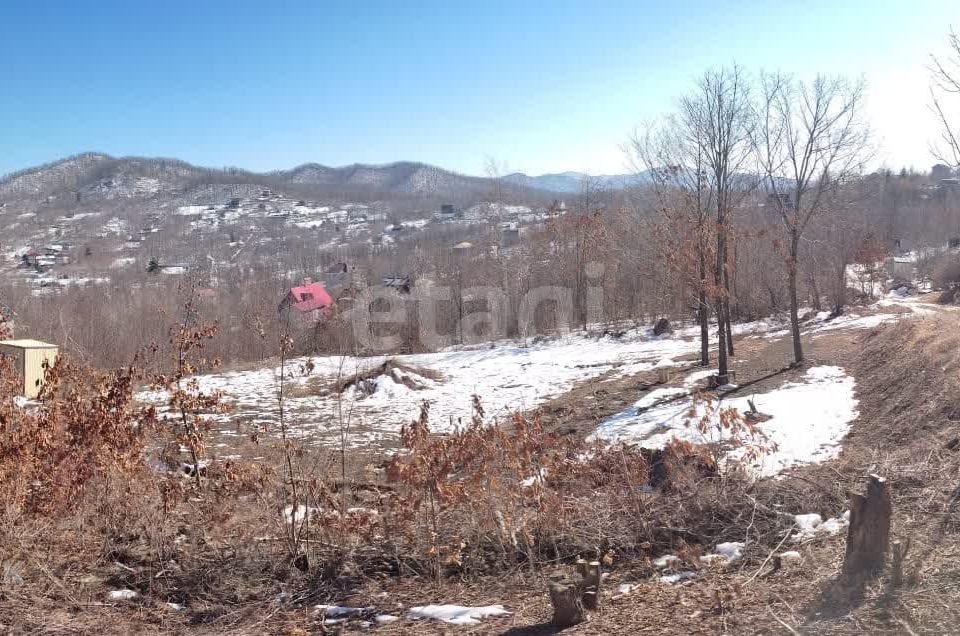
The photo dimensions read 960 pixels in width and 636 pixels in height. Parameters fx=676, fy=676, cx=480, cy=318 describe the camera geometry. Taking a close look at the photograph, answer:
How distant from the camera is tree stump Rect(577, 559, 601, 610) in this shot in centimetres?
395

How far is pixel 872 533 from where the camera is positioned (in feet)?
12.5

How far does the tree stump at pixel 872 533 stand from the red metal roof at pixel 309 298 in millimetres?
33034

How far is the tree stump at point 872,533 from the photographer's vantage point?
12.5ft

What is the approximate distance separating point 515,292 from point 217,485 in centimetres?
2787

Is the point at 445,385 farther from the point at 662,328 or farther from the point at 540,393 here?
the point at 662,328

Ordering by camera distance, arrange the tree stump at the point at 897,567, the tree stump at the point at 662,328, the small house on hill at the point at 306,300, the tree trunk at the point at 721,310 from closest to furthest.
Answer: the tree stump at the point at 897,567 → the tree trunk at the point at 721,310 → the tree stump at the point at 662,328 → the small house on hill at the point at 306,300

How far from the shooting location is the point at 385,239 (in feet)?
327

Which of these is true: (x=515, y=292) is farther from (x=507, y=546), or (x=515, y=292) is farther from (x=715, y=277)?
(x=507, y=546)

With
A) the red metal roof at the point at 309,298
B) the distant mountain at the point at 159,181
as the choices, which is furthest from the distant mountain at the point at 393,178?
the red metal roof at the point at 309,298

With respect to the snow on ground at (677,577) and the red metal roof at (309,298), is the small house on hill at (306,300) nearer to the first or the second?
the red metal roof at (309,298)

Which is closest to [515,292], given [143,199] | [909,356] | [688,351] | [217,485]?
[688,351]

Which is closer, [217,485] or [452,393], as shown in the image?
[217,485]

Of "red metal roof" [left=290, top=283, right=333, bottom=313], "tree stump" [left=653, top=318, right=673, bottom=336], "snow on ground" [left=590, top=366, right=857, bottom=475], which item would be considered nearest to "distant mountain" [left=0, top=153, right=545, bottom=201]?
"red metal roof" [left=290, top=283, right=333, bottom=313]

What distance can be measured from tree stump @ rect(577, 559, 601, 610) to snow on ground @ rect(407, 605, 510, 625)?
1.69 feet
